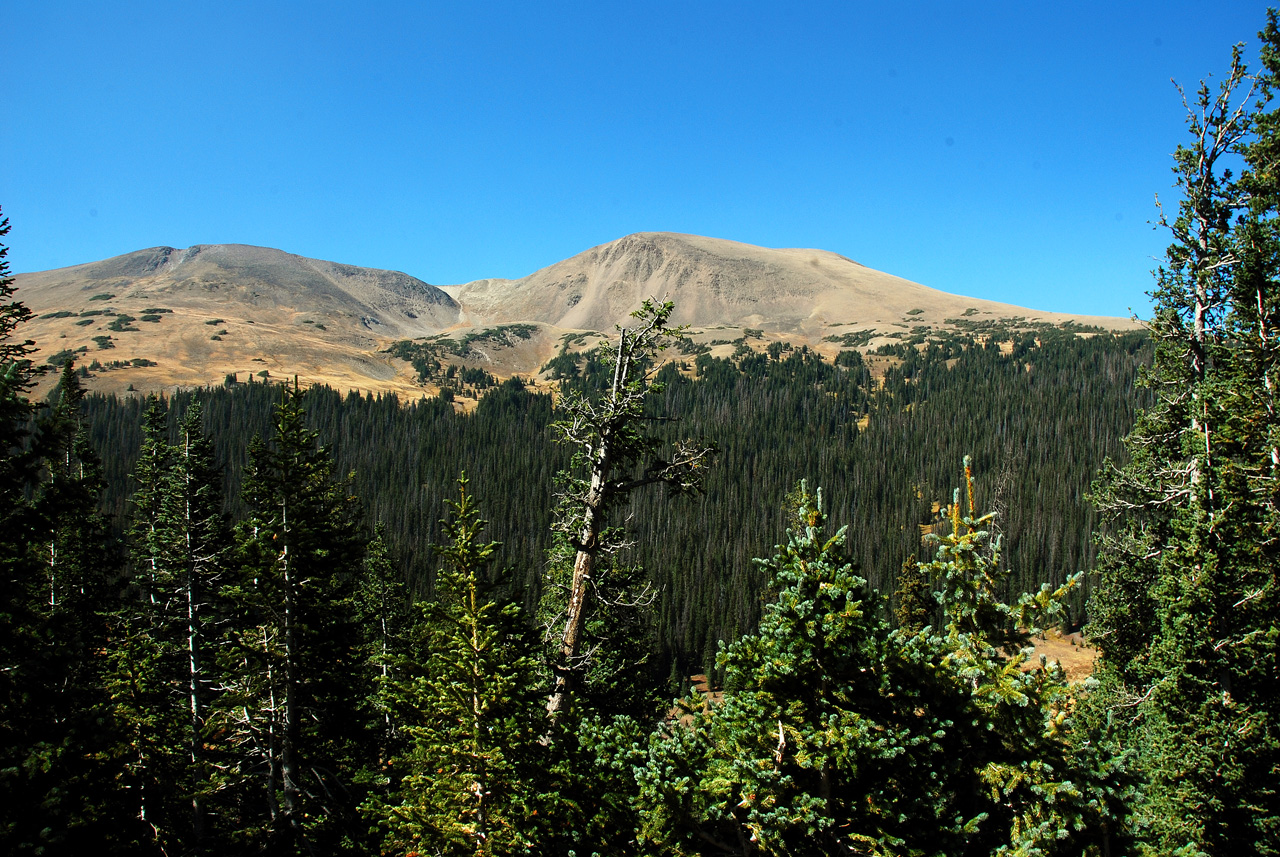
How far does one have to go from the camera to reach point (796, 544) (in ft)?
25.6

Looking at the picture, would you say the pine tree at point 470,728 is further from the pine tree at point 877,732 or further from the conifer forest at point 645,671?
the pine tree at point 877,732

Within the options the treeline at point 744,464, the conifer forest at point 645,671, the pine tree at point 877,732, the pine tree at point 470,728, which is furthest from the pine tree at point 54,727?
the treeline at point 744,464

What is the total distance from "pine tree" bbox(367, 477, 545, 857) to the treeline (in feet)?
233

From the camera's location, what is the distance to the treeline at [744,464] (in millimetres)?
101812

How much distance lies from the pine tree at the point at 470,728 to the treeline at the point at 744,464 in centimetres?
7087

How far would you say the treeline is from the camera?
334 ft

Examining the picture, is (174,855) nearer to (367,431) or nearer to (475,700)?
(475,700)

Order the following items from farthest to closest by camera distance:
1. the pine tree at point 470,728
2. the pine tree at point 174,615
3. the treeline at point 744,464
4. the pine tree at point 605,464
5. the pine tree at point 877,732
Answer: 1. the treeline at point 744,464
2. the pine tree at point 174,615
3. the pine tree at point 605,464
4. the pine tree at point 470,728
5. the pine tree at point 877,732

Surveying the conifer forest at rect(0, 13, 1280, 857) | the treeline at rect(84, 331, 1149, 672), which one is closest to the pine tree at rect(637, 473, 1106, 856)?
the conifer forest at rect(0, 13, 1280, 857)

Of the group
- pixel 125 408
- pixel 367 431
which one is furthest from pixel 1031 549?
pixel 125 408

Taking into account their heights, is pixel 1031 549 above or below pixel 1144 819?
below

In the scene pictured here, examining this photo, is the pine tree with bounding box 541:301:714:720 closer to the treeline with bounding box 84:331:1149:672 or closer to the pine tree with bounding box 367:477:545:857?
the pine tree with bounding box 367:477:545:857

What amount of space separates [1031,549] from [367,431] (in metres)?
139

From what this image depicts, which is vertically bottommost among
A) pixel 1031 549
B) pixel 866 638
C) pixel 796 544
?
pixel 1031 549
